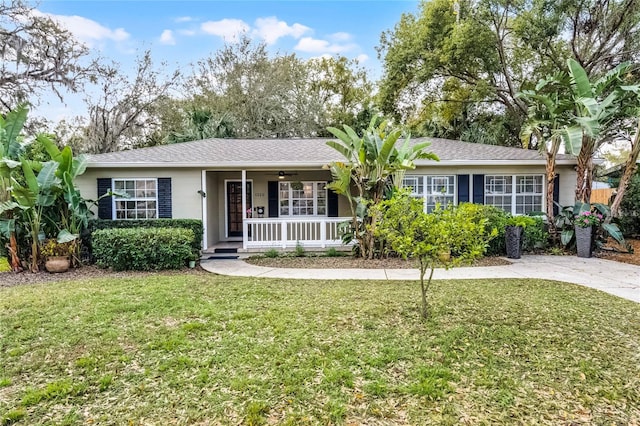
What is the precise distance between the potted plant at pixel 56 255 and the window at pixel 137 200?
8.36 feet

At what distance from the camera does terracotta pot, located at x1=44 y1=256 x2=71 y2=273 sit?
8.02 m

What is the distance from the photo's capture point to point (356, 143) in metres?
8.66

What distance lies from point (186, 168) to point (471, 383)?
9748mm

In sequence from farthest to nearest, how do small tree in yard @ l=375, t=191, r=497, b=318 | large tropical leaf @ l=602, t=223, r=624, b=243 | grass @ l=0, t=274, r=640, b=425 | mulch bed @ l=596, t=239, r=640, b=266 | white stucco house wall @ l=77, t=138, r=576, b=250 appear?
white stucco house wall @ l=77, t=138, r=576, b=250, large tropical leaf @ l=602, t=223, r=624, b=243, mulch bed @ l=596, t=239, r=640, b=266, small tree in yard @ l=375, t=191, r=497, b=318, grass @ l=0, t=274, r=640, b=425

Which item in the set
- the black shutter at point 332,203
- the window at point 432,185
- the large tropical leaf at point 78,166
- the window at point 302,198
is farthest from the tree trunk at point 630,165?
the large tropical leaf at point 78,166

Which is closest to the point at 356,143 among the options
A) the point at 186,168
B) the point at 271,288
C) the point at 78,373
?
the point at 271,288

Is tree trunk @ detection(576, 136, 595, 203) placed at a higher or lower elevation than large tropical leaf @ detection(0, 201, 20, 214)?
higher

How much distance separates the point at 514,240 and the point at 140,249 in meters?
9.13

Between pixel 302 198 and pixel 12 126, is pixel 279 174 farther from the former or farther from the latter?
pixel 12 126

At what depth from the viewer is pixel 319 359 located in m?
3.56

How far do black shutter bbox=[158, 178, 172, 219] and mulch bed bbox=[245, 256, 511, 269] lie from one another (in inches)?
126

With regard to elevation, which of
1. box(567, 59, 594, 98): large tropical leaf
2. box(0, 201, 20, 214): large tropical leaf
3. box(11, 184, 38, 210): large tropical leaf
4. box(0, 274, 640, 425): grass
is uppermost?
box(567, 59, 594, 98): large tropical leaf

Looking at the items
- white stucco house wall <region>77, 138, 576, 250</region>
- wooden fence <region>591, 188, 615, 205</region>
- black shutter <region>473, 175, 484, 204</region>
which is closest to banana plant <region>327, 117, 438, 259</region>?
white stucco house wall <region>77, 138, 576, 250</region>

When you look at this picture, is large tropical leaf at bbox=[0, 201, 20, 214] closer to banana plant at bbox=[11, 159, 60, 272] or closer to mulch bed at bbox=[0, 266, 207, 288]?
banana plant at bbox=[11, 159, 60, 272]
